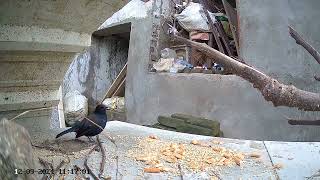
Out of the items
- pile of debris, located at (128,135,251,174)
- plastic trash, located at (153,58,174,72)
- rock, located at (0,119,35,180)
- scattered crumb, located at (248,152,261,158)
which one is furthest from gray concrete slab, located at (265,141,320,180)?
plastic trash, located at (153,58,174,72)

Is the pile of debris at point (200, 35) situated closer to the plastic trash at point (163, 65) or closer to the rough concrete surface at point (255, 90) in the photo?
the plastic trash at point (163, 65)

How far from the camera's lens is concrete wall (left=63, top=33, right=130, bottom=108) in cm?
1085

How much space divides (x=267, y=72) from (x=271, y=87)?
3.86 meters

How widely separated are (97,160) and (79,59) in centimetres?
748

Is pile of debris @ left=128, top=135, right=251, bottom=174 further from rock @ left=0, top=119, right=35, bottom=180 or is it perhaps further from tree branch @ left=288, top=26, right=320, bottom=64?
rock @ left=0, top=119, right=35, bottom=180

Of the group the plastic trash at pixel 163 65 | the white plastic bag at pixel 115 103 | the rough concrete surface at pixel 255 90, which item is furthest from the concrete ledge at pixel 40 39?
the white plastic bag at pixel 115 103

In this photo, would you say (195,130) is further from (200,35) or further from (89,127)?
(200,35)

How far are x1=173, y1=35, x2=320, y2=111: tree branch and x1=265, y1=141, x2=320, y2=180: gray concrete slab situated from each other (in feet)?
2.35

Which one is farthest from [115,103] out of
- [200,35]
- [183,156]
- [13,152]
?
[13,152]

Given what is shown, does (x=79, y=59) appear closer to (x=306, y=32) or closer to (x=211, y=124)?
(x=211, y=124)

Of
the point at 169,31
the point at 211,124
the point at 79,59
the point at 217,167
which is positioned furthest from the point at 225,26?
the point at 217,167

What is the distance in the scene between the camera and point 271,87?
9.72ft

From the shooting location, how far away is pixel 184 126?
6.20 metres

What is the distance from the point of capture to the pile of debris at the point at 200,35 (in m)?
7.94
